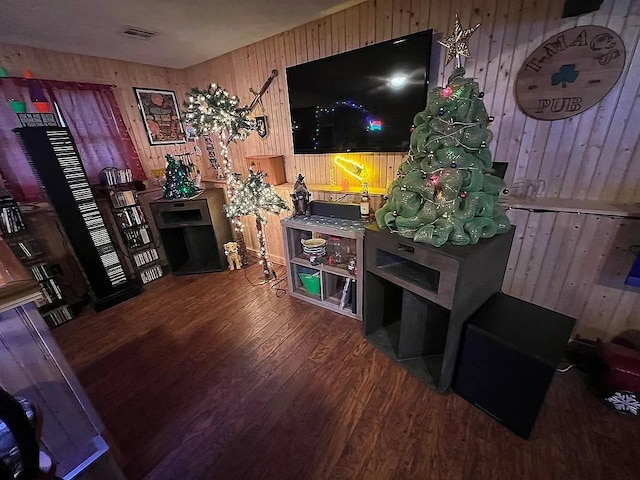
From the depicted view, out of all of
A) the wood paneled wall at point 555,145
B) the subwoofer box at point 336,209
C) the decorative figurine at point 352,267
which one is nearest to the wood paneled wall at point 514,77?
the wood paneled wall at point 555,145

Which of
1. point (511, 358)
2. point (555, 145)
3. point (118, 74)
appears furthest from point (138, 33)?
point (511, 358)

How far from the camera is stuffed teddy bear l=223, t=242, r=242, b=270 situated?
294 cm

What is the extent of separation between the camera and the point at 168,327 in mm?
2125

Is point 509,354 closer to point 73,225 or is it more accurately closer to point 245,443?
point 245,443

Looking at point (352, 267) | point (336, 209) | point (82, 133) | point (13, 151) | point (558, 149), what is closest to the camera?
point (558, 149)

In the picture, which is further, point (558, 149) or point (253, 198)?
point (253, 198)

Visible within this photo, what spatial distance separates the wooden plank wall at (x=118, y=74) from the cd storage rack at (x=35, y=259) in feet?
3.79

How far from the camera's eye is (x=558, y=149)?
1569 millimetres

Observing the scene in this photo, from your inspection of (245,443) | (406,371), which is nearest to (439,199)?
(406,371)

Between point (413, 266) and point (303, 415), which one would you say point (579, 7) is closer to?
point (413, 266)

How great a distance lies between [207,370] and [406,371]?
1287 mm

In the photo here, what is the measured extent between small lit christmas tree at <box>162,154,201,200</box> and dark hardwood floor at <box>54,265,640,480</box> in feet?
4.41

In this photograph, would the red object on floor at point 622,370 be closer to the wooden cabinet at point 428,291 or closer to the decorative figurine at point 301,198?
the wooden cabinet at point 428,291

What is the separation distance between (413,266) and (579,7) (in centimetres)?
156
